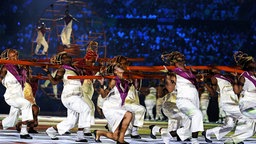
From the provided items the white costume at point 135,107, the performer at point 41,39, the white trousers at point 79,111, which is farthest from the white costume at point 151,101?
the white trousers at point 79,111

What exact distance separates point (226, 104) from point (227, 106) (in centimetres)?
4

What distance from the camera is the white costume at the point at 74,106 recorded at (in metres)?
10.6

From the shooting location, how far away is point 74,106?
10.6 metres

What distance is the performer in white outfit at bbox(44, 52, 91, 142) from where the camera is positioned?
1056 centimetres

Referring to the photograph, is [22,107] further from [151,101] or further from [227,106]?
[151,101]

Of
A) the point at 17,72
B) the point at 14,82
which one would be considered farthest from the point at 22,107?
the point at 17,72

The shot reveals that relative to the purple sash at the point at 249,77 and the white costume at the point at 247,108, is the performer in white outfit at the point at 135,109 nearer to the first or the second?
the white costume at the point at 247,108

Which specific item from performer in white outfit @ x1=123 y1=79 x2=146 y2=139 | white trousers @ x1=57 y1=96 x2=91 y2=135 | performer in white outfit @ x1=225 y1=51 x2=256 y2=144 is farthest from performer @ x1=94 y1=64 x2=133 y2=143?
performer in white outfit @ x1=225 y1=51 x2=256 y2=144

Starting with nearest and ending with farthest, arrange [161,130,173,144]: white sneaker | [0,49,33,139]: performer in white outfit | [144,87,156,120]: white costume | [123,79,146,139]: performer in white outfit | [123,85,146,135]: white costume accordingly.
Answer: [161,130,173,144]: white sneaker, [0,49,33,139]: performer in white outfit, [123,85,146,135]: white costume, [123,79,146,139]: performer in white outfit, [144,87,156,120]: white costume

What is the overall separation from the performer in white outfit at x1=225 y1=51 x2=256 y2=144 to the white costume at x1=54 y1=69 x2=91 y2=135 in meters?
2.55

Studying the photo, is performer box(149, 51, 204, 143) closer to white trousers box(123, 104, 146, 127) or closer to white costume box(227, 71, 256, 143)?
white costume box(227, 71, 256, 143)

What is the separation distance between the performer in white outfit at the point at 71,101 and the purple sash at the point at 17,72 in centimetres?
84

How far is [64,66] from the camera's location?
35.2ft

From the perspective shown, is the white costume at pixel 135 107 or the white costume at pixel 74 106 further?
the white costume at pixel 135 107
